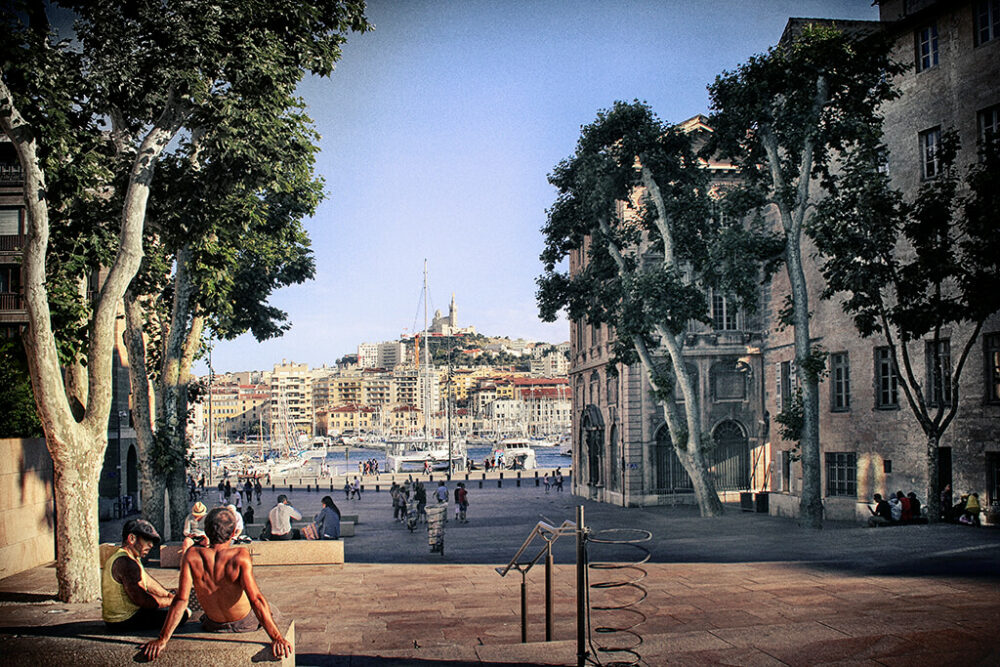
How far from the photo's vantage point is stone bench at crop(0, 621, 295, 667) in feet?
19.6

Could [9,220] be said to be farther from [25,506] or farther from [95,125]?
[95,125]

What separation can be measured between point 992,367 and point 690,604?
51.6 feet

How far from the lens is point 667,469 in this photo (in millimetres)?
38812

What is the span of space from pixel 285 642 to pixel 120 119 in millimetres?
11468

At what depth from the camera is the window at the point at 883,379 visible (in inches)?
1052

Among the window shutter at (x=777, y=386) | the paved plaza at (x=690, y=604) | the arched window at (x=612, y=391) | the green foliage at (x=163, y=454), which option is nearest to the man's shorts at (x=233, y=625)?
the paved plaza at (x=690, y=604)

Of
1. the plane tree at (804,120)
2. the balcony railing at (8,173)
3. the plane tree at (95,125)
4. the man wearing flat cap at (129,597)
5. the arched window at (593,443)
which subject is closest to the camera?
the man wearing flat cap at (129,597)

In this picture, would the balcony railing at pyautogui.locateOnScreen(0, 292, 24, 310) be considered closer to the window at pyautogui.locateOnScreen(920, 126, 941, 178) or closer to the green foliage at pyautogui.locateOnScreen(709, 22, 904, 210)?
the green foliage at pyautogui.locateOnScreen(709, 22, 904, 210)

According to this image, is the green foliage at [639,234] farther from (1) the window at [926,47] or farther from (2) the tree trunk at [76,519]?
(2) the tree trunk at [76,519]

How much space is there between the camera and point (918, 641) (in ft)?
27.7

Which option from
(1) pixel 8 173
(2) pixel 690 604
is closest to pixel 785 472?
(2) pixel 690 604

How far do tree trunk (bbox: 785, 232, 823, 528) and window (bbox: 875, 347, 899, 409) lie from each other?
389cm

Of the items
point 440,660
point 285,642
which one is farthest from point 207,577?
point 440,660

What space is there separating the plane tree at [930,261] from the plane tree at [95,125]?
14.6 m
